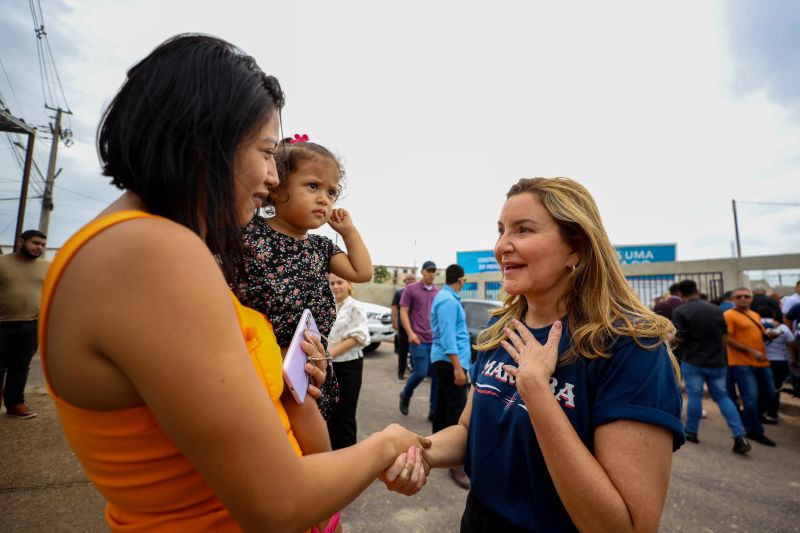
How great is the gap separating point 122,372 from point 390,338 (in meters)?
13.0

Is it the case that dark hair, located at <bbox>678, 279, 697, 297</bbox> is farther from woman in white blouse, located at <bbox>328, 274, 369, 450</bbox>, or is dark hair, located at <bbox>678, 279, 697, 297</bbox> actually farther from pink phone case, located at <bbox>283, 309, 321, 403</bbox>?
pink phone case, located at <bbox>283, 309, 321, 403</bbox>

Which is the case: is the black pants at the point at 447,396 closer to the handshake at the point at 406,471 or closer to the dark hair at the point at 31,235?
the handshake at the point at 406,471

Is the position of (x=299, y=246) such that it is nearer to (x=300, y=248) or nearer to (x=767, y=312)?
(x=300, y=248)

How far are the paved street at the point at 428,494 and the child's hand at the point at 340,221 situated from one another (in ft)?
8.12

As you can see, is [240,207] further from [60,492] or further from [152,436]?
[60,492]

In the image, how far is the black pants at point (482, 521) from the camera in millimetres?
Result: 1479

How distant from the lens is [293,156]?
2152mm

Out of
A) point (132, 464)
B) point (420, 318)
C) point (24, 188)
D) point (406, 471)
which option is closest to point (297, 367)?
point (406, 471)

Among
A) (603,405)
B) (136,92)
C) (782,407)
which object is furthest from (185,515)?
(782,407)

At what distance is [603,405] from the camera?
4.36 feet

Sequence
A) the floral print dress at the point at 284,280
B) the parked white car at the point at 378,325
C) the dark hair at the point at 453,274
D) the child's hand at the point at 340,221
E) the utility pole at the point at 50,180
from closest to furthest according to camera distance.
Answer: the floral print dress at the point at 284,280 → the child's hand at the point at 340,221 → the dark hair at the point at 453,274 → the parked white car at the point at 378,325 → the utility pole at the point at 50,180

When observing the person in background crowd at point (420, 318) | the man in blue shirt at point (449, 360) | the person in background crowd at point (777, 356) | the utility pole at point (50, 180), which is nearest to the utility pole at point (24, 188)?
the utility pole at point (50, 180)

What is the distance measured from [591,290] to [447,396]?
3680mm

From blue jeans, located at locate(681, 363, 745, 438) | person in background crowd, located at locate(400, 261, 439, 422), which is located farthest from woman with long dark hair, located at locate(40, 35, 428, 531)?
blue jeans, located at locate(681, 363, 745, 438)
